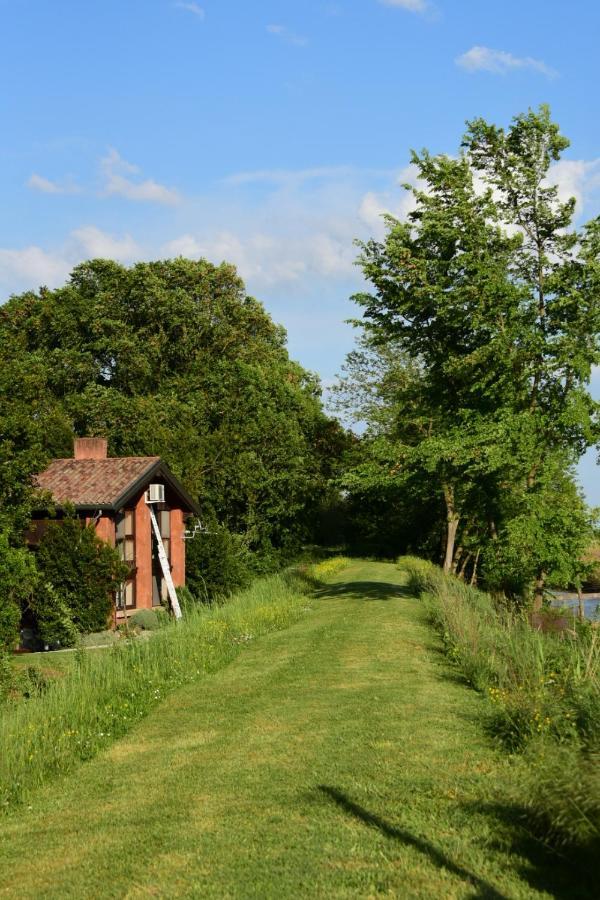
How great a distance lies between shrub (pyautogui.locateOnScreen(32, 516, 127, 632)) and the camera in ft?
89.8

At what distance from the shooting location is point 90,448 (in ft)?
118

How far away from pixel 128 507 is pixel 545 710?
85.6ft

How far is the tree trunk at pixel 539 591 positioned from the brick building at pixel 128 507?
12.5 m

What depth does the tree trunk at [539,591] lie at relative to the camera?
22.6 meters

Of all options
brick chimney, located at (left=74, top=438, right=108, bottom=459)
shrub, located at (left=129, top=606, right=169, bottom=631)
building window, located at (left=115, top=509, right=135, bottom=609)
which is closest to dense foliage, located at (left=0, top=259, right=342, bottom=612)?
brick chimney, located at (left=74, top=438, right=108, bottom=459)

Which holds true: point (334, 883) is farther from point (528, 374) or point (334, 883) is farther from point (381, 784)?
point (528, 374)

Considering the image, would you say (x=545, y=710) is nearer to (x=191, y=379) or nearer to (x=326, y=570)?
(x=326, y=570)

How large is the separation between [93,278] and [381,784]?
48.4m

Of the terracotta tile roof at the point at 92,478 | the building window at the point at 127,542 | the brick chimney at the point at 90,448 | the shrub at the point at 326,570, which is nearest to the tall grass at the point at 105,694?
the terracotta tile roof at the point at 92,478

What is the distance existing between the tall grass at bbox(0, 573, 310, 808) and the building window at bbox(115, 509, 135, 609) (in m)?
12.6

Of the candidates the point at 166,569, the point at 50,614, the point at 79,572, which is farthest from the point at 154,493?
the point at 50,614

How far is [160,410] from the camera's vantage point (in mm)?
48375

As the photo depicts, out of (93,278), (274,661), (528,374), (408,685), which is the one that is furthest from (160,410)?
(408,685)

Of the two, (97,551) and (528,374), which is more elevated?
(528,374)
